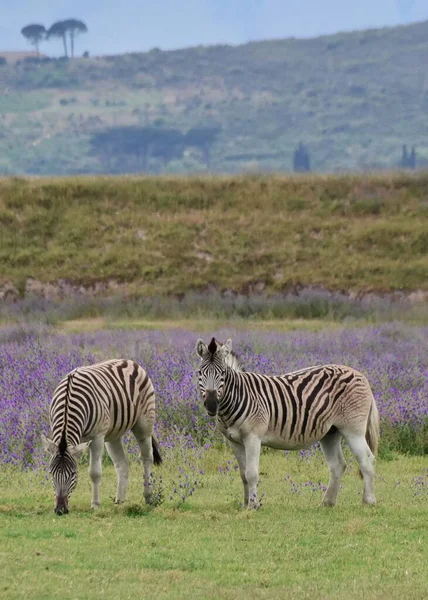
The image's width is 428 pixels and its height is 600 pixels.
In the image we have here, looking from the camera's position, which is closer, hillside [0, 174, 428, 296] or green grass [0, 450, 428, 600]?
green grass [0, 450, 428, 600]

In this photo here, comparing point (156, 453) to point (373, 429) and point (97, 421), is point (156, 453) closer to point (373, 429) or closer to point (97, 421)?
point (97, 421)

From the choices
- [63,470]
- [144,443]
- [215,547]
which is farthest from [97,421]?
[215,547]

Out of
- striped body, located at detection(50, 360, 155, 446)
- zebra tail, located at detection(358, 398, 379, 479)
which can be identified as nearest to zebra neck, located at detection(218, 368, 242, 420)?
striped body, located at detection(50, 360, 155, 446)

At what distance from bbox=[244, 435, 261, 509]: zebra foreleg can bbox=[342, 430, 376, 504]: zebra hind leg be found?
3.53 feet

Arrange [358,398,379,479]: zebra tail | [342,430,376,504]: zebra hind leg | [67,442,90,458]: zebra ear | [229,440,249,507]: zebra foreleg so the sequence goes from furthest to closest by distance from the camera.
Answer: [358,398,379,479]: zebra tail → [342,430,376,504]: zebra hind leg → [229,440,249,507]: zebra foreleg → [67,442,90,458]: zebra ear

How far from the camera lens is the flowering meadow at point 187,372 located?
55.6 ft

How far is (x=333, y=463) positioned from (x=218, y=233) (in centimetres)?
3612

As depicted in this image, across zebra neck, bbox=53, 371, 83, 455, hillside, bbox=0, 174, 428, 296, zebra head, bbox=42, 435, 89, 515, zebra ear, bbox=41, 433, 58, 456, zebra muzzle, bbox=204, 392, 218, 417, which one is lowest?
hillside, bbox=0, 174, 428, 296

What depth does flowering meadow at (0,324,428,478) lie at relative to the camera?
16938mm

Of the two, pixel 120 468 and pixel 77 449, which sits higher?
pixel 77 449

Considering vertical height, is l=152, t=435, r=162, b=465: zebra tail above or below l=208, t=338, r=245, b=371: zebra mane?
below

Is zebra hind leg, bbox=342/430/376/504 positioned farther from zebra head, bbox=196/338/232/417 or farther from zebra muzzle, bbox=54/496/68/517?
zebra muzzle, bbox=54/496/68/517

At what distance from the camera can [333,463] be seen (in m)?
13.0

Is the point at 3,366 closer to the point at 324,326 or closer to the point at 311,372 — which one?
the point at 311,372
